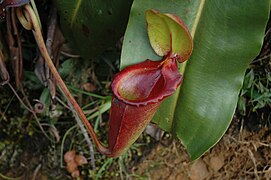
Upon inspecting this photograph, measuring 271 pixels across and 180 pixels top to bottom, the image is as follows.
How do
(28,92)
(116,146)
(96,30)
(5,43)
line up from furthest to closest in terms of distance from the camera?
(28,92) < (5,43) < (96,30) < (116,146)

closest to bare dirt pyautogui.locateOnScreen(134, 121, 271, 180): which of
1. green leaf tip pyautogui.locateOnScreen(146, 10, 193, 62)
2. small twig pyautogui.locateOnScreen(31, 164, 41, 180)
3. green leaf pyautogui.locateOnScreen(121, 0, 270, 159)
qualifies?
small twig pyautogui.locateOnScreen(31, 164, 41, 180)

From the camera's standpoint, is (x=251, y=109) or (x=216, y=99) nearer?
(x=216, y=99)

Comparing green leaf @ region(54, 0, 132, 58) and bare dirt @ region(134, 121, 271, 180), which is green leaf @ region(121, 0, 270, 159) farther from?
bare dirt @ region(134, 121, 271, 180)

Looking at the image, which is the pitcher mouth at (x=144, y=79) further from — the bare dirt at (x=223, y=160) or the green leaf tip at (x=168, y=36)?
the bare dirt at (x=223, y=160)

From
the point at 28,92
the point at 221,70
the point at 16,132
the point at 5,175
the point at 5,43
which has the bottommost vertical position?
the point at 5,175

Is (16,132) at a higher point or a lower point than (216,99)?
lower

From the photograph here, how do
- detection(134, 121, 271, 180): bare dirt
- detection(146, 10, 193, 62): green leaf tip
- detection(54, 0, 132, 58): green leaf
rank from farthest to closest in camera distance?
detection(134, 121, 271, 180): bare dirt, detection(54, 0, 132, 58): green leaf, detection(146, 10, 193, 62): green leaf tip

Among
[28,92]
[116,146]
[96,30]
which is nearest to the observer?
[116,146]

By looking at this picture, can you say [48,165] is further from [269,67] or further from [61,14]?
[269,67]

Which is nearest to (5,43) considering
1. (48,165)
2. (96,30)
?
(96,30)
